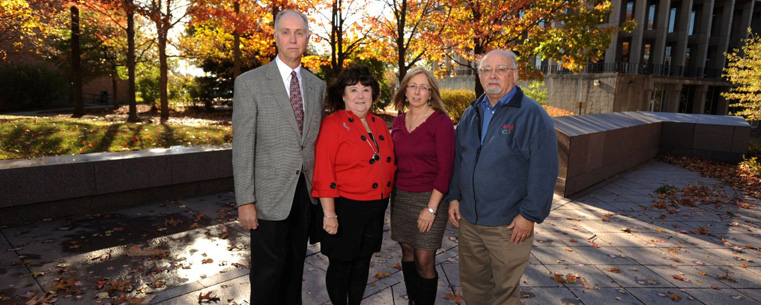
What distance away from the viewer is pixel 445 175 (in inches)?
123

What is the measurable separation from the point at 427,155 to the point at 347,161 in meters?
0.65

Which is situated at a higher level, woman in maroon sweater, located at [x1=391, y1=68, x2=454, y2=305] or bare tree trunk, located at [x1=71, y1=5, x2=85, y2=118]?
bare tree trunk, located at [x1=71, y1=5, x2=85, y2=118]

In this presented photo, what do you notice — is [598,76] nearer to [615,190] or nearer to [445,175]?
[615,190]

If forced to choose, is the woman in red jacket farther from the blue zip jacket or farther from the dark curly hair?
the blue zip jacket

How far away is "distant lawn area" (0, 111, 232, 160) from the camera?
8375mm

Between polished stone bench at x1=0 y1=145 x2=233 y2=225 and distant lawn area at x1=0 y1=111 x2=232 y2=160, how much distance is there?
8.12 ft

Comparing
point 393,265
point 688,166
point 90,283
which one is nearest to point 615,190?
point 688,166

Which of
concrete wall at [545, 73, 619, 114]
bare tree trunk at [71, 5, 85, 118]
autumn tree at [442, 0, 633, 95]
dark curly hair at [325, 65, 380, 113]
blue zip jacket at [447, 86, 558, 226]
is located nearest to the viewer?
blue zip jacket at [447, 86, 558, 226]

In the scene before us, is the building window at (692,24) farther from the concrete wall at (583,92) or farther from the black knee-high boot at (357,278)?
the black knee-high boot at (357,278)

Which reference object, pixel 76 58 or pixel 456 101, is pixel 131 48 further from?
pixel 456 101

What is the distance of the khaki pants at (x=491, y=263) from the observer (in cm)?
299

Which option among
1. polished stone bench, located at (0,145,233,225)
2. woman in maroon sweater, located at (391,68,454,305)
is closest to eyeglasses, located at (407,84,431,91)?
woman in maroon sweater, located at (391,68,454,305)

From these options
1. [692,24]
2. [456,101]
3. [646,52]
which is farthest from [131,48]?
[692,24]

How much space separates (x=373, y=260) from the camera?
4.98 m
